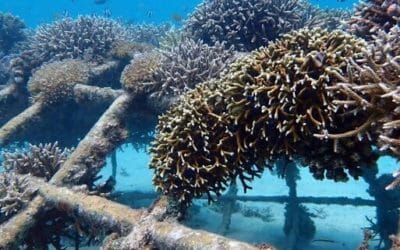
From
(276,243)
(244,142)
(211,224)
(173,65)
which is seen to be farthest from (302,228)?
(244,142)

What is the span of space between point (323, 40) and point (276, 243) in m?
6.02

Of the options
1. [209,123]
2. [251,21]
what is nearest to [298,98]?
[209,123]

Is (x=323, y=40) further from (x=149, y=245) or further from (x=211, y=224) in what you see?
(x=211, y=224)

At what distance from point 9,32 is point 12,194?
12620mm

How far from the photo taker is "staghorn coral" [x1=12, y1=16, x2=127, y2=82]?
10.9 metres

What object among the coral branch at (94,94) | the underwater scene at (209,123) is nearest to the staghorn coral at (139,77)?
the underwater scene at (209,123)

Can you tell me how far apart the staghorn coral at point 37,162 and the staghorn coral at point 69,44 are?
4291 mm

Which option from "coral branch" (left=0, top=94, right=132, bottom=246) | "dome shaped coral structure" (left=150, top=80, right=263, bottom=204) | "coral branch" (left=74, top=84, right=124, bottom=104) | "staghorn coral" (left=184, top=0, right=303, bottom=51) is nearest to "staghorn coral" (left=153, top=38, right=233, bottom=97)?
"coral branch" (left=0, top=94, right=132, bottom=246)

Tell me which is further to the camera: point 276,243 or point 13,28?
point 13,28

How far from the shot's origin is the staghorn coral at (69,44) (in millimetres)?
10891

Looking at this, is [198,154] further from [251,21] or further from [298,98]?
[251,21]

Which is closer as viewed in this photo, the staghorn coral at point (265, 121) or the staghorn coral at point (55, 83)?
the staghorn coral at point (265, 121)

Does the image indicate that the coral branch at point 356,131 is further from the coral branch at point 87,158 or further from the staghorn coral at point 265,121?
the coral branch at point 87,158

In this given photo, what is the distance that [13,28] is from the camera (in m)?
16.5
